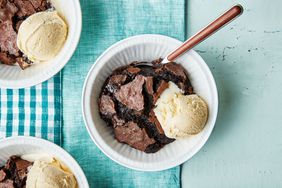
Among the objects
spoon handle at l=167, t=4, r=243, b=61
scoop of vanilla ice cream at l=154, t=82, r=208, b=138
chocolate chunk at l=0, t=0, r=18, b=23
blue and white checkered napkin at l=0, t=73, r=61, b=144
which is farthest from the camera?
blue and white checkered napkin at l=0, t=73, r=61, b=144

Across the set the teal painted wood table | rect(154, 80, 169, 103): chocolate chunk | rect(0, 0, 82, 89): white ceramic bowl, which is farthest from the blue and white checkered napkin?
the teal painted wood table

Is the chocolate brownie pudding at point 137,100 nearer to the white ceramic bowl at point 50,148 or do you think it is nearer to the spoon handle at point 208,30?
the spoon handle at point 208,30

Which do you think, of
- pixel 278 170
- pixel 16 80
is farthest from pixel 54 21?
pixel 278 170

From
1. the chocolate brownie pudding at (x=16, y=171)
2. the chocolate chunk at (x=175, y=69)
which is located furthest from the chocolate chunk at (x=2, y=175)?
the chocolate chunk at (x=175, y=69)

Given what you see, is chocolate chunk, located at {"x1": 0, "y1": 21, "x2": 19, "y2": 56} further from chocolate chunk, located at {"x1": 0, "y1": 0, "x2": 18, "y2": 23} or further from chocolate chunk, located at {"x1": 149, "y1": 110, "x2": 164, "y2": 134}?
chocolate chunk, located at {"x1": 149, "y1": 110, "x2": 164, "y2": 134}

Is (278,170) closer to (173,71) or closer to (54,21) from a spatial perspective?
(173,71)

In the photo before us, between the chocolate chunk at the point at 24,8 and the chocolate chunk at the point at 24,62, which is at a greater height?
the chocolate chunk at the point at 24,8
